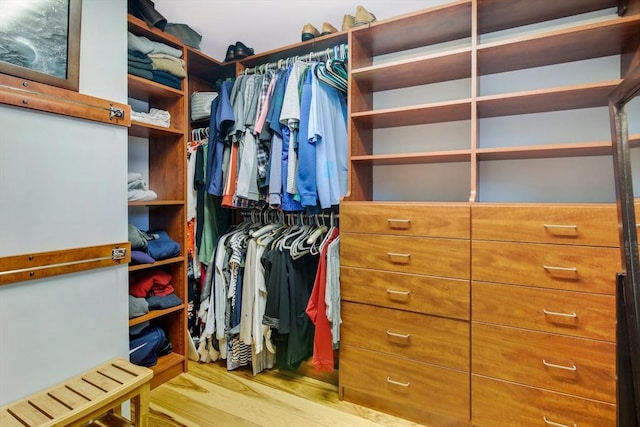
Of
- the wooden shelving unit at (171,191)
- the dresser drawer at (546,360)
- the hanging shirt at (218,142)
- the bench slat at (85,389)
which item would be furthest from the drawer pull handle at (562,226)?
the wooden shelving unit at (171,191)

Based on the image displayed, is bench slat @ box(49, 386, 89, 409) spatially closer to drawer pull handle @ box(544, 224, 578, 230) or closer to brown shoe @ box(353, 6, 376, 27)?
drawer pull handle @ box(544, 224, 578, 230)

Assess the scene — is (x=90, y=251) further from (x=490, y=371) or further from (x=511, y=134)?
(x=511, y=134)

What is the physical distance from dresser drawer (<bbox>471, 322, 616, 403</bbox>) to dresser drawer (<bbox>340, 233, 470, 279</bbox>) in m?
0.29

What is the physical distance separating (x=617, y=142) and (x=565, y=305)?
87 centimetres

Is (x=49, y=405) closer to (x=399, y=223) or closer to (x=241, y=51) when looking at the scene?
(x=399, y=223)

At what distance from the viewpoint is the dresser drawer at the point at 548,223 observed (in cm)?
128

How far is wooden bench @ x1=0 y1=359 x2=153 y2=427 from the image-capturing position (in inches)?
43.8

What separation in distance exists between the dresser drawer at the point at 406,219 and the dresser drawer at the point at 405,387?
63cm

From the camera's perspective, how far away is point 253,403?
6.08ft

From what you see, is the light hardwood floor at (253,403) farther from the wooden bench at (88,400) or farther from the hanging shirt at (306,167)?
the hanging shirt at (306,167)

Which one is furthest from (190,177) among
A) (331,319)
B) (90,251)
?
(331,319)

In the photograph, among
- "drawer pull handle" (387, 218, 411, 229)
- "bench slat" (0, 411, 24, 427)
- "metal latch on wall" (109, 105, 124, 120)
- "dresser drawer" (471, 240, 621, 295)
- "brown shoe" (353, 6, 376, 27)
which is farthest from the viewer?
"brown shoe" (353, 6, 376, 27)

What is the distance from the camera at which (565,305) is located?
135 cm

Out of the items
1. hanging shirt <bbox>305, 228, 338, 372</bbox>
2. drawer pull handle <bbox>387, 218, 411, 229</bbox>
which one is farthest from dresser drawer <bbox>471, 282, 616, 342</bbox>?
hanging shirt <bbox>305, 228, 338, 372</bbox>
